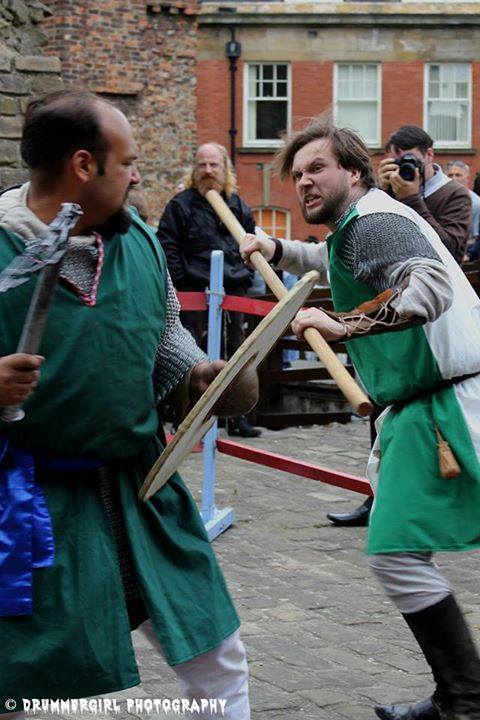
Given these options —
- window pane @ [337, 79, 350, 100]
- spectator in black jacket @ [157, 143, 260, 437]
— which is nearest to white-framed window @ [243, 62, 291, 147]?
window pane @ [337, 79, 350, 100]

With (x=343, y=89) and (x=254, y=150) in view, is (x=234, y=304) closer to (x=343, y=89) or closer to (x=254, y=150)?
(x=254, y=150)

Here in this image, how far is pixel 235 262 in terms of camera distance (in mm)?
9438

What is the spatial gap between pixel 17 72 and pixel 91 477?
6907 mm

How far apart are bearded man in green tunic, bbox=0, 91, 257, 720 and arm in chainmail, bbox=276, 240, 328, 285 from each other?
187 centimetres

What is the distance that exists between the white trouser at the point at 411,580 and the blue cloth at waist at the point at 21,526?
4.18 feet

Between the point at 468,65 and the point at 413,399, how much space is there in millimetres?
30859

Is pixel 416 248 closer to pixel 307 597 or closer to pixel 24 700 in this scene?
pixel 24 700

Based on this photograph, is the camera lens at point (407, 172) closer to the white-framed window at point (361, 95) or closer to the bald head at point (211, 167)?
the bald head at point (211, 167)

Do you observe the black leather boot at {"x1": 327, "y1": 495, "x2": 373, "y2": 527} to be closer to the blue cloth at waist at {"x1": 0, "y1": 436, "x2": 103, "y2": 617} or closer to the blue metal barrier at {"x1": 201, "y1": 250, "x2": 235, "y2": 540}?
the blue metal barrier at {"x1": 201, "y1": 250, "x2": 235, "y2": 540}

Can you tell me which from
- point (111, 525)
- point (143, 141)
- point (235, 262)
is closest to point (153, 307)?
point (111, 525)

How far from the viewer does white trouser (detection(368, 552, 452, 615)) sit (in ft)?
12.7

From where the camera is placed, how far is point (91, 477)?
2980 mm

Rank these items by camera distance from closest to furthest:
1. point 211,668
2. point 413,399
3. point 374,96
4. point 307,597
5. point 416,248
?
point 211,668 < point 416,248 < point 413,399 < point 307,597 < point 374,96

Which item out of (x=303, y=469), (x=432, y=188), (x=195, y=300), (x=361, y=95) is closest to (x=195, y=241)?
(x=195, y=300)
